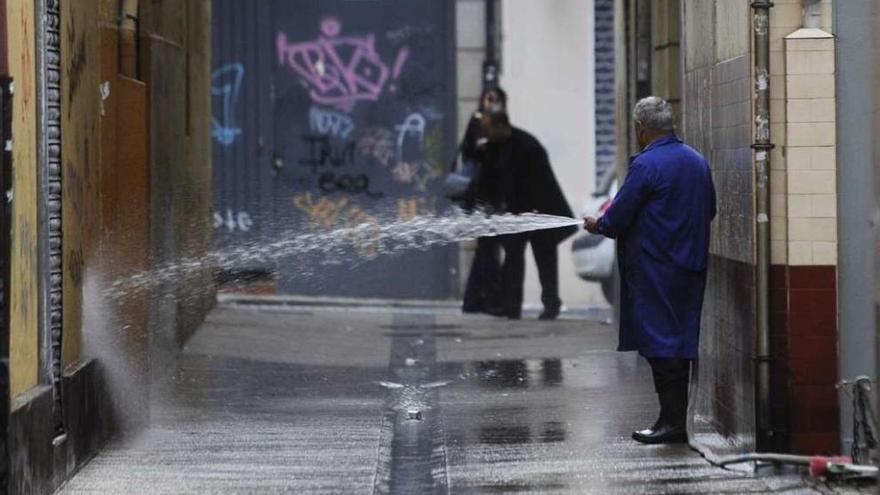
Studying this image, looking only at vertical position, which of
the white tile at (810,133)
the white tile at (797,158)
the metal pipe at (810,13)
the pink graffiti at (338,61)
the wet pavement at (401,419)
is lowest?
the wet pavement at (401,419)

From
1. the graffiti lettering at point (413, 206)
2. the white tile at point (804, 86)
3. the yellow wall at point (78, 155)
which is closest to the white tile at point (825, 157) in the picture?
the white tile at point (804, 86)

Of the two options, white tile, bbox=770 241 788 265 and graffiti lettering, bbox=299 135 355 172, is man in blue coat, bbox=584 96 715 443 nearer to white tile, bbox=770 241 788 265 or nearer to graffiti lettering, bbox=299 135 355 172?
white tile, bbox=770 241 788 265

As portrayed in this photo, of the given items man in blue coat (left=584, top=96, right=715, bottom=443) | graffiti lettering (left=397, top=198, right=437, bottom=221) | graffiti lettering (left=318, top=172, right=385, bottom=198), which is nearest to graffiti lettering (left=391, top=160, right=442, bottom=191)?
graffiti lettering (left=397, top=198, right=437, bottom=221)

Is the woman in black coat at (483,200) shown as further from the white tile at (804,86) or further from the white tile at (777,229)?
the white tile at (804,86)

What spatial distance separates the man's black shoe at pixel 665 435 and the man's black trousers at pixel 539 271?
7.22m

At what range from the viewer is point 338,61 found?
19734mm

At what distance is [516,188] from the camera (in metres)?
16.5

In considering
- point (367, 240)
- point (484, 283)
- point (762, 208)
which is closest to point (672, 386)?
point (762, 208)

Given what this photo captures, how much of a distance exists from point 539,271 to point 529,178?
79 centimetres

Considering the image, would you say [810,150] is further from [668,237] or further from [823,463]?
[823,463]

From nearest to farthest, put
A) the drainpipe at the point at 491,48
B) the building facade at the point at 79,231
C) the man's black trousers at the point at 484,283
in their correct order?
the building facade at the point at 79,231 < the man's black trousers at the point at 484,283 < the drainpipe at the point at 491,48

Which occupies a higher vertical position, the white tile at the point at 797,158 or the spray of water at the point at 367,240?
the white tile at the point at 797,158

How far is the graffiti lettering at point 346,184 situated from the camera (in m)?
19.9

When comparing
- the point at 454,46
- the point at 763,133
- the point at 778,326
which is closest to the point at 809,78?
the point at 763,133
